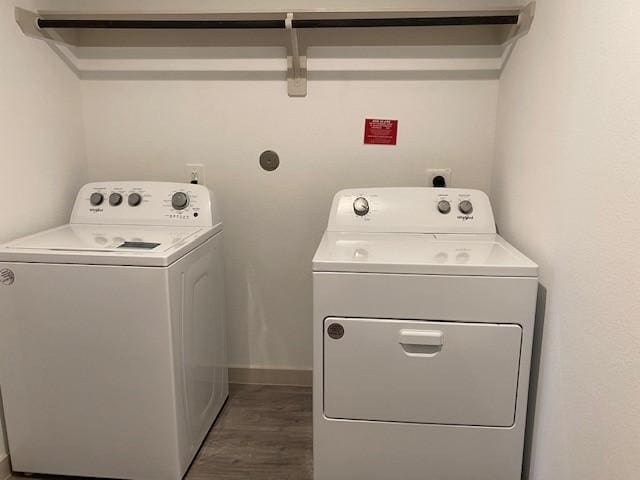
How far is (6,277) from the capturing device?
1.57 meters

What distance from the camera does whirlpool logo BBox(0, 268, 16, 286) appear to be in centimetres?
156

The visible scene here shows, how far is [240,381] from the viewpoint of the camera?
2.36 meters

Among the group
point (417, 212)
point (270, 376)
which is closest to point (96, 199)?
point (270, 376)

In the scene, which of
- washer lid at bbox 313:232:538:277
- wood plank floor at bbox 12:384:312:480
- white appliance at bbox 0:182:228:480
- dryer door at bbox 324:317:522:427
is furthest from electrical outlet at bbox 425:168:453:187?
wood plank floor at bbox 12:384:312:480

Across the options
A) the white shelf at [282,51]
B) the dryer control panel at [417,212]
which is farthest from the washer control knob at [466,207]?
the white shelf at [282,51]

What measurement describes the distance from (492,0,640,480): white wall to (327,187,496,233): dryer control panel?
194 millimetres

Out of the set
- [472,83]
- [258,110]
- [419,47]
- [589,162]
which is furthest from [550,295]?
[258,110]

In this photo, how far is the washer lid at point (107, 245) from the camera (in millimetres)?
1517

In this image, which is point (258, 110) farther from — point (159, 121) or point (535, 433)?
point (535, 433)

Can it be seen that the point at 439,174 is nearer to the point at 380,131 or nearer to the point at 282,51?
the point at 380,131

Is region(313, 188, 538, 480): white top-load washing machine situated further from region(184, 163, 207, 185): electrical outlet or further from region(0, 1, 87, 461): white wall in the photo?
region(0, 1, 87, 461): white wall

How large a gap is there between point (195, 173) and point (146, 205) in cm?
30

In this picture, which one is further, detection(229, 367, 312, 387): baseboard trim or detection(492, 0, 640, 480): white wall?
detection(229, 367, 312, 387): baseboard trim

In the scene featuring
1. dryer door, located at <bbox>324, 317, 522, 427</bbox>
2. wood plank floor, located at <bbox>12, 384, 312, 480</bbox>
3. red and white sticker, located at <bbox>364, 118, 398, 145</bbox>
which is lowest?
wood plank floor, located at <bbox>12, 384, 312, 480</bbox>
